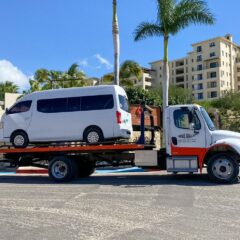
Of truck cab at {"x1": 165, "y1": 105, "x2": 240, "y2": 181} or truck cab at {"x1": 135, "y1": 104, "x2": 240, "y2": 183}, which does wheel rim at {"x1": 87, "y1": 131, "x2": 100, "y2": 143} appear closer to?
truck cab at {"x1": 135, "y1": 104, "x2": 240, "y2": 183}

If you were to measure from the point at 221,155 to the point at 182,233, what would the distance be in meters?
6.53

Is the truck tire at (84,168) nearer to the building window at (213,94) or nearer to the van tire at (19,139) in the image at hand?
the van tire at (19,139)

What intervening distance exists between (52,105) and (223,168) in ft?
20.0

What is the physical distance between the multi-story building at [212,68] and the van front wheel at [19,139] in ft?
329

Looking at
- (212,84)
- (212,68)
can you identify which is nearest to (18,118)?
(212,84)

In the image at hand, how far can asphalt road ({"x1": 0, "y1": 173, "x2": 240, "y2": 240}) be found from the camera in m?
7.55

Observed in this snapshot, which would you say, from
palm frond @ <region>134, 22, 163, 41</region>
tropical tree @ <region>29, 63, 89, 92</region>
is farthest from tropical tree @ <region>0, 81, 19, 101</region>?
palm frond @ <region>134, 22, 163, 41</region>

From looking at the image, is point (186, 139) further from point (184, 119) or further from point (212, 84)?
point (212, 84)

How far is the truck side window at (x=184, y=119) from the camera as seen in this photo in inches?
550

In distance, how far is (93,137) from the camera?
15.1 m

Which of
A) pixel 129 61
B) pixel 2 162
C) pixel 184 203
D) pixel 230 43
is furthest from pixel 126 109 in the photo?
pixel 230 43

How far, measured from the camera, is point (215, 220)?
8406 millimetres

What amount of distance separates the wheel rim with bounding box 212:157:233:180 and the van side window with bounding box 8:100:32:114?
6.77 m

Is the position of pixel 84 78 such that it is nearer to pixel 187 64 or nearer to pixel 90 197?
pixel 90 197
